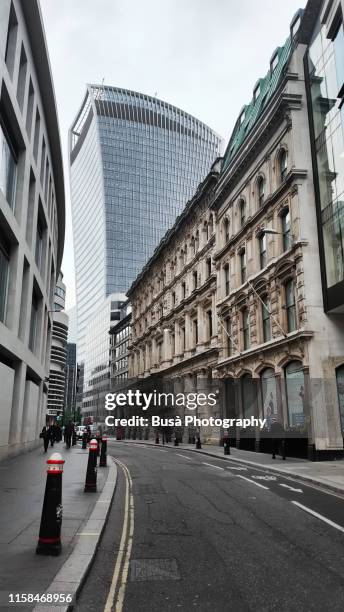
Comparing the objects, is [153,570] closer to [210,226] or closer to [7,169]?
[7,169]

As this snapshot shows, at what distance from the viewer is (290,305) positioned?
25234 millimetres

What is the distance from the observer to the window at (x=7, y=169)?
66.1ft

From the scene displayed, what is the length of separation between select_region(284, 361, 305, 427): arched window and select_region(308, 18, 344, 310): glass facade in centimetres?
362

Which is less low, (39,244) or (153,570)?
(39,244)

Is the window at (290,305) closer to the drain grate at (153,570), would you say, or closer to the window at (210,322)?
the window at (210,322)

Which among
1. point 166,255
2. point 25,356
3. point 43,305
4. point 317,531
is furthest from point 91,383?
point 317,531

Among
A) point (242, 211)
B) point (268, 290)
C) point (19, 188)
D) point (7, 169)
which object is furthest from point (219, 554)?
point (242, 211)

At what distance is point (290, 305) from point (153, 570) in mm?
20763

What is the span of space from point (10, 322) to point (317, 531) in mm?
16714

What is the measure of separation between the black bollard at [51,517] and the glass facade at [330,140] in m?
18.1

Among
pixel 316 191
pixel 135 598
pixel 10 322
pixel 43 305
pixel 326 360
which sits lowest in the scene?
pixel 135 598

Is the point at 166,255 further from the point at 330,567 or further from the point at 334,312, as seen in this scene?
the point at 330,567

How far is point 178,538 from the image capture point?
23.9ft

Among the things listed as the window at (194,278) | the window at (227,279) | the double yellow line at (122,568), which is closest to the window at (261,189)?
the window at (227,279)
